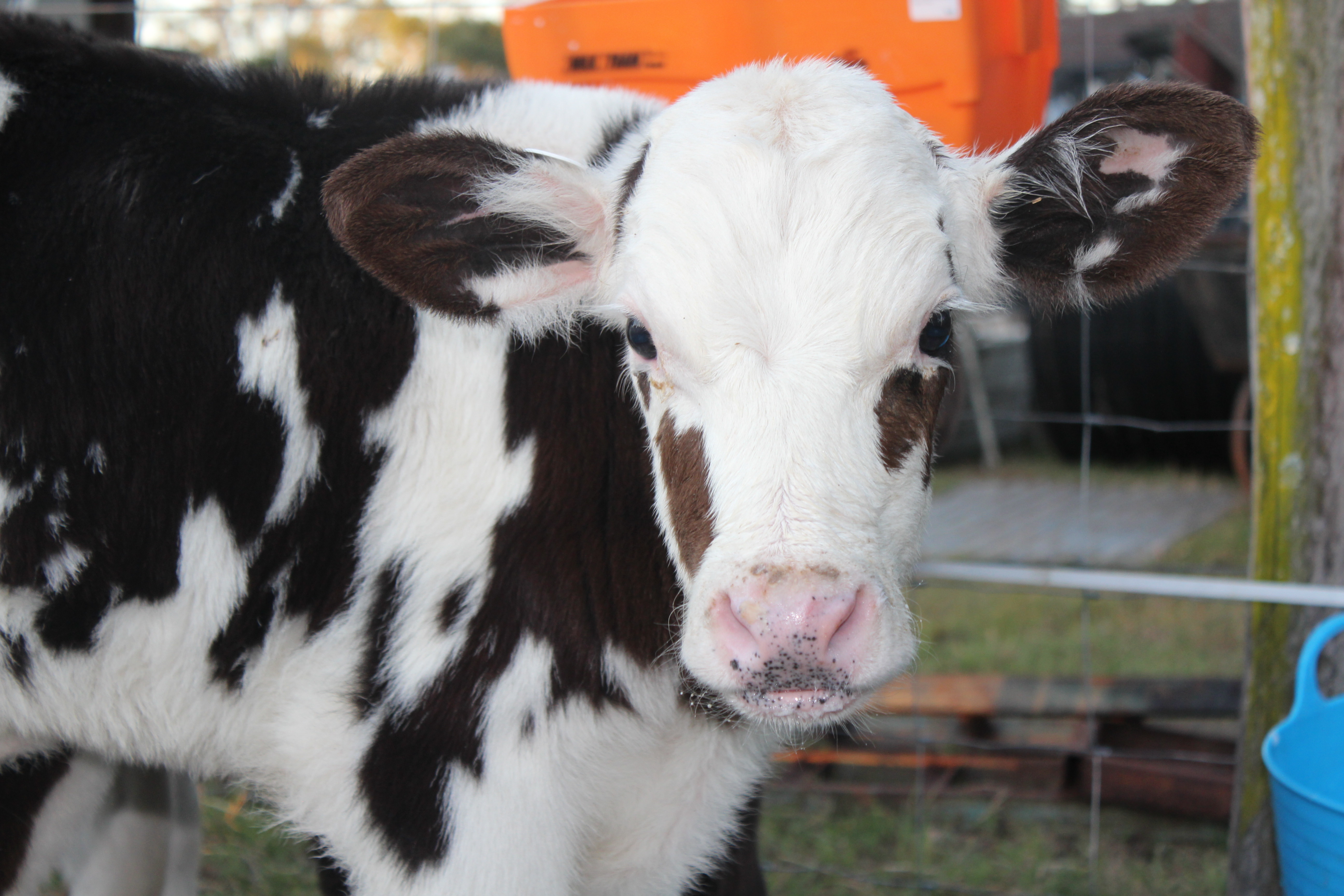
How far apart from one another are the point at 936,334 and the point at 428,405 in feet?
2.84

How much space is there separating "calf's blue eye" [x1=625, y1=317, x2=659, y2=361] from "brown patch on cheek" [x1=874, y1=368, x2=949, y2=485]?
366mm

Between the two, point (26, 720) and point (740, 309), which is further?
point (26, 720)

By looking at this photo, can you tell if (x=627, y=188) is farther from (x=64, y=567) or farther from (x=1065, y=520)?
(x=1065, y=520)

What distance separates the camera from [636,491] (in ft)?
6.61

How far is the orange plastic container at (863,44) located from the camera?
2393mm

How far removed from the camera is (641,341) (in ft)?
5.98

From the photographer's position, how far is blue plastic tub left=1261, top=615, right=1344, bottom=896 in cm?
196

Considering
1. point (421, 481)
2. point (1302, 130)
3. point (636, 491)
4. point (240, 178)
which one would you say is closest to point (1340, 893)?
point (636, 491)

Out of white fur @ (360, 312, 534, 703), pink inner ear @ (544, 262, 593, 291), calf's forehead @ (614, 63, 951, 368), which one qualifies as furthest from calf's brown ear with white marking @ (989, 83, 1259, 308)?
white fur @ (360, 312, 534, 703)

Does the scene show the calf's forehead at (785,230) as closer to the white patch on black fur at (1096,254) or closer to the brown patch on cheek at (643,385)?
the brown patch on cheek at (643,385)

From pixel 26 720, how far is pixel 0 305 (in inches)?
28.4

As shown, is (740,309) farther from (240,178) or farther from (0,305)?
(0,305)

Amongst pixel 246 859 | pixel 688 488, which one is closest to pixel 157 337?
pixel 688 488

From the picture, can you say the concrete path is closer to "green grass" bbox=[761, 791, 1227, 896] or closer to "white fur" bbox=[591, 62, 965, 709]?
"green grass" bbox=[761, 791, 1227, 896]
